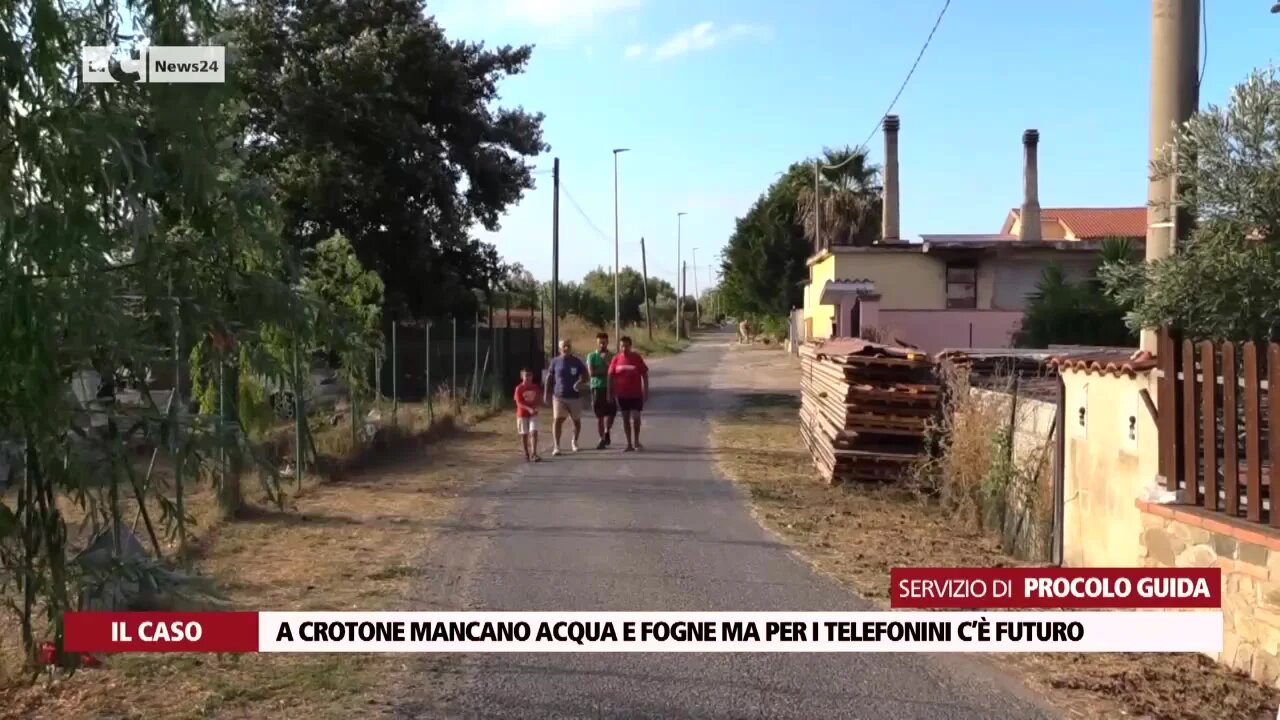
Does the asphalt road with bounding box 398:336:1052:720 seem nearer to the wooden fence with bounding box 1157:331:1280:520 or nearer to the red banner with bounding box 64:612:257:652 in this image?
the red banner with bounding box 64:612:257:652

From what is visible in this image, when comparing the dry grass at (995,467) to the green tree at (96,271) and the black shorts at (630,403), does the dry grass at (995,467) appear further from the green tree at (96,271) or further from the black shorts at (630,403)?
the green tree at (96,271)

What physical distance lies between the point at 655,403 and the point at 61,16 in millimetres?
22135

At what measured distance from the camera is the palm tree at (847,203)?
50.8m

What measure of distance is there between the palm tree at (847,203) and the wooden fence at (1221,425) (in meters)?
42.7

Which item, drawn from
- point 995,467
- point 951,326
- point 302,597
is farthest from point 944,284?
point 302,597

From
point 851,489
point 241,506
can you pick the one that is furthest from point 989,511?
point 241,506

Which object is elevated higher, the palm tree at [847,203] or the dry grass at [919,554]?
the palm tree at [847,203]

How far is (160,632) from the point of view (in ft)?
15.2

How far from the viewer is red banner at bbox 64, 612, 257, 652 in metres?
3.94

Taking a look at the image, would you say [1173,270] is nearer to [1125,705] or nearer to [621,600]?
[1125,705]

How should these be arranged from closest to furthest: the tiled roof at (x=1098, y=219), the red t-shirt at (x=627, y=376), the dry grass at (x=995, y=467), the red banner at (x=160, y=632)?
the red banner at (x=160, y=632) → the dry grass at (x=995, y=467) → the red t-shirt at (x=627, y=376) → the tiled roof at (x=1098, y=219)

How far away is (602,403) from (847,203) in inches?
1480

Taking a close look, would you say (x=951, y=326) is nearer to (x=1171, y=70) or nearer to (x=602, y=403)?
(x=602, y=403)
